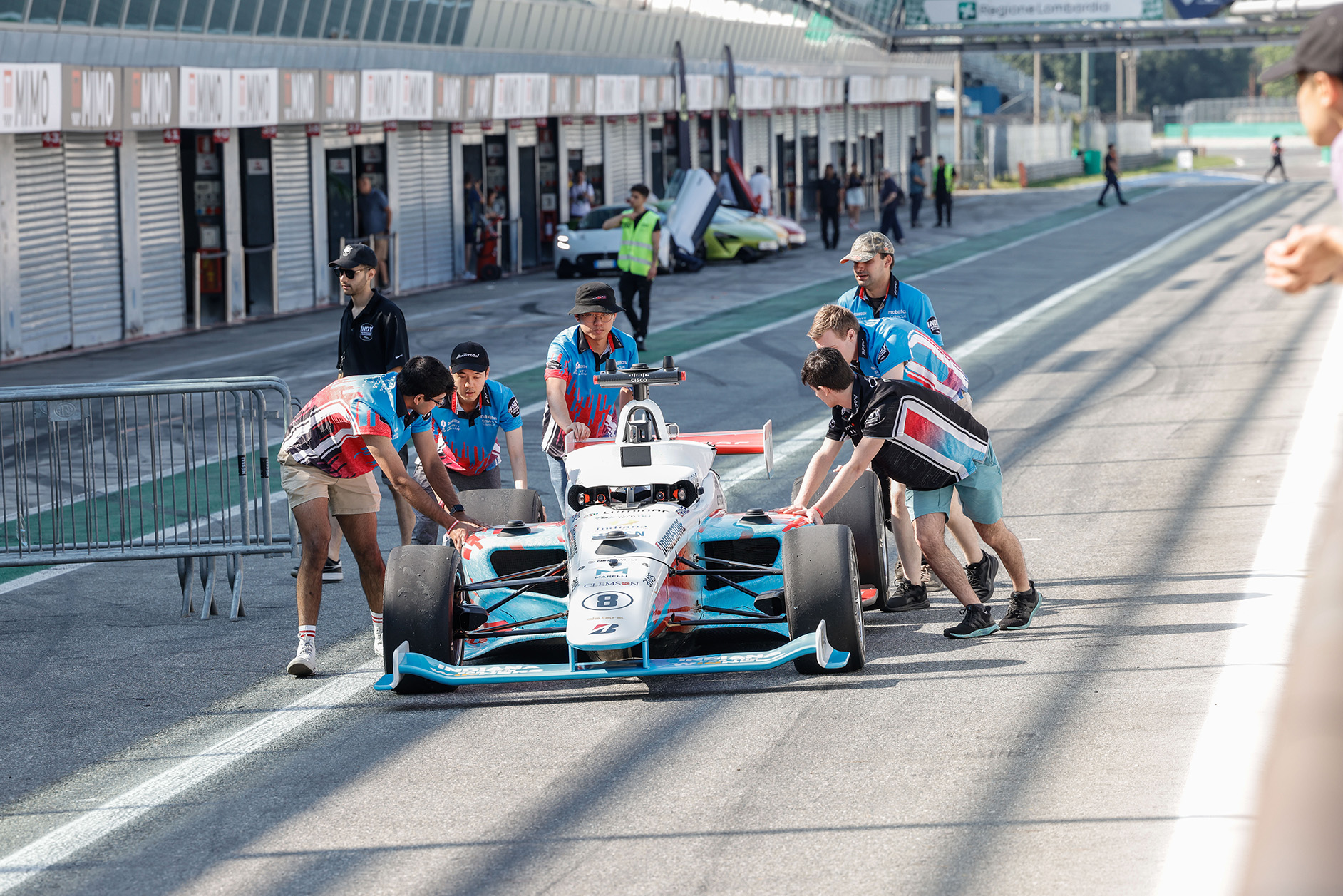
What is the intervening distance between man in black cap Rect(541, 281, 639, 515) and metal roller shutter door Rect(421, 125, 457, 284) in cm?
2276

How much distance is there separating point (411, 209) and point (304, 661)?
951 inches

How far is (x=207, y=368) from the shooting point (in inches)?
763

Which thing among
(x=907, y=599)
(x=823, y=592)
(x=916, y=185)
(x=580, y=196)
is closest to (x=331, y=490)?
(x=823, y=592)

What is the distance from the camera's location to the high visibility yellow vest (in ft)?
64.7

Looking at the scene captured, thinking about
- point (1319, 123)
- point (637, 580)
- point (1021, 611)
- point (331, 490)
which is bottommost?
point (1021, 611)

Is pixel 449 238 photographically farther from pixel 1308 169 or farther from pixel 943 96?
pixel 943 96

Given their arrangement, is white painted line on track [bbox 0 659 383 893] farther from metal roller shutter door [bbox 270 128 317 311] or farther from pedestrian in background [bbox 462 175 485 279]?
pedestrian in background [bbox 462 175 485 279]

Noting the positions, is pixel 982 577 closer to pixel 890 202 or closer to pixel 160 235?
pixel 160 235

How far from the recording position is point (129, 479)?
9281mm

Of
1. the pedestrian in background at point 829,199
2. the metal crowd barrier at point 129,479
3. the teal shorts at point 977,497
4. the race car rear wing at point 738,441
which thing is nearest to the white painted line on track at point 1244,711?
the teal shorts at point 977,497

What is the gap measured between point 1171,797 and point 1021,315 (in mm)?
18157

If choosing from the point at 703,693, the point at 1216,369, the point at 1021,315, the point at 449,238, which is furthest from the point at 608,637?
the point at 449,238

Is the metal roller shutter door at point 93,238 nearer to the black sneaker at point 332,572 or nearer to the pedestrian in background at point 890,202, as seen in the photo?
the black sneaker at point 332,572

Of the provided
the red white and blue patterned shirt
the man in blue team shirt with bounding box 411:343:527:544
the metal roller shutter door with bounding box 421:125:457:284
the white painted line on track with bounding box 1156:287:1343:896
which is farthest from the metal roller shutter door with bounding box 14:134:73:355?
the white painted line on track with bounding box 1156:287:1343:896
